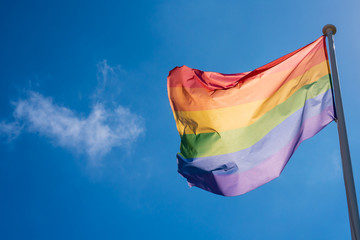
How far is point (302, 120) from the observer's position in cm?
A: 805

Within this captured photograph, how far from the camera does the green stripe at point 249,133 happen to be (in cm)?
816

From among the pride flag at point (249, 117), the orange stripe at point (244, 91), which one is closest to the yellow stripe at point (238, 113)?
the pride flag at point (249, 117)

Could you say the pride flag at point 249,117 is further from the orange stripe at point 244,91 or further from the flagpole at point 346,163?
the flagpole at point 346,163

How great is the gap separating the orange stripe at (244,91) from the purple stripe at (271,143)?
0.83m

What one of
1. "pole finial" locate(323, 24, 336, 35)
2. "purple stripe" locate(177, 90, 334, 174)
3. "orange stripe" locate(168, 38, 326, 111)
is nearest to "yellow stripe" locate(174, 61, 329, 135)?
"orange stripe" locate(168, 38, 326, 111)

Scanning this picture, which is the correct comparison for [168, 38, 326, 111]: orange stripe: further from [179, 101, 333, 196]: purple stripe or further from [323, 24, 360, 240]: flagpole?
[179, 101, 333, 196]: purple stripe

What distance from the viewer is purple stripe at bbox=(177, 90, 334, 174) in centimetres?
798

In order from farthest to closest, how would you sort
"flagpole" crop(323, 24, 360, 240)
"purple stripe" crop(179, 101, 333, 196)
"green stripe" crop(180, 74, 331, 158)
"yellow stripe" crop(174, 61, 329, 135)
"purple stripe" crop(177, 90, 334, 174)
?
"yellow stripe" crop(174, 61, 329, 135) < "green stripe" crop(180, 74, 331, 158) < "purple stripe" crop(177, 90, 334, 174) < "purple stripe" crop(179, 101, 333, 196) < "flagpole" crop(323, 24, 360, 240)

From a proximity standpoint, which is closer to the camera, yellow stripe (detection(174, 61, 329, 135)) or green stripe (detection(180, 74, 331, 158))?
green stripe (detection(180, 74, 331, 158))

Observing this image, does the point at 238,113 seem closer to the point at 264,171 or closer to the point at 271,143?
the point at 271,143

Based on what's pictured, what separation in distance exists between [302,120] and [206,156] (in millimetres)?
2442

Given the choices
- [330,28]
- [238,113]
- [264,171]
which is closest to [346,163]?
[264,171]

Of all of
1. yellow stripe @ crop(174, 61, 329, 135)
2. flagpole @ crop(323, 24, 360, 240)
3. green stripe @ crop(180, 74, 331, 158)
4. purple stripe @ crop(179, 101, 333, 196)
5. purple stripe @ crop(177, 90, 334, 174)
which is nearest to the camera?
flagpole @ crop(323, 24, 360, 240)

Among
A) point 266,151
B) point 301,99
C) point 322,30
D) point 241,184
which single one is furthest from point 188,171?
point 322,30
